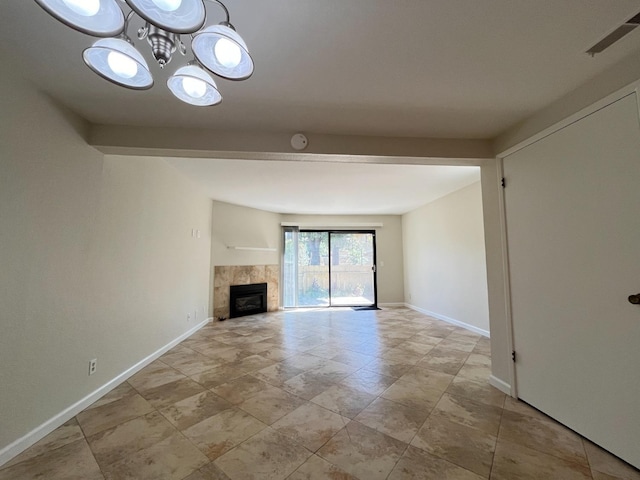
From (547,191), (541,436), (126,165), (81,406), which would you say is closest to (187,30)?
(126,165)

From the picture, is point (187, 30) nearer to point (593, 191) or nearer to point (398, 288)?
point (593, 191)

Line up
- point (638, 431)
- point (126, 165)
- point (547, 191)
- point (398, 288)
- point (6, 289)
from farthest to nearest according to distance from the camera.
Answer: point (398, 288)
point (126, 165)
point (547, 191)
point (6, 289)
point (638, 431)

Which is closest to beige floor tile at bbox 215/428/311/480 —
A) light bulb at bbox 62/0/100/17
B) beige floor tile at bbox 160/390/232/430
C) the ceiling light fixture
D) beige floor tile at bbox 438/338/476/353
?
beige floor tile at bbox 160/390/232/430

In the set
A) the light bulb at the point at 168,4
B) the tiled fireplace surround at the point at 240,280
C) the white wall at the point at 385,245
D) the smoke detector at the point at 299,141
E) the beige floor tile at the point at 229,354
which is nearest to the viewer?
the light bulb at the point at 168,4

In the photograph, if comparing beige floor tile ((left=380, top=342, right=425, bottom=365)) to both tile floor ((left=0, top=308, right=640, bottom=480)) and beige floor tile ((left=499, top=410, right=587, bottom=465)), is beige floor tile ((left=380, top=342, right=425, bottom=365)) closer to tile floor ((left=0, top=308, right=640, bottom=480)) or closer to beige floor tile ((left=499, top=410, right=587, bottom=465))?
tile floor ((left=0, top=308, right=640, bottom=480))

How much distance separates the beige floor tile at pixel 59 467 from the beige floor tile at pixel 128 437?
0.05 metres

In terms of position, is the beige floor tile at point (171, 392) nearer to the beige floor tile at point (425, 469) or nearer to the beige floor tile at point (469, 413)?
the beige floor tile at point (425, 469)

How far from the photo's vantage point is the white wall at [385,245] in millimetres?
6531

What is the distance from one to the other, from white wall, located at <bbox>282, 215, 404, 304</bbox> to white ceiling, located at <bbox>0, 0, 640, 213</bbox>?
14.1ft

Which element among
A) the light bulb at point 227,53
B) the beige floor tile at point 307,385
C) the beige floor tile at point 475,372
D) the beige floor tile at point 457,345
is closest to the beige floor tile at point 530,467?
the beige floor tile at point 475,372

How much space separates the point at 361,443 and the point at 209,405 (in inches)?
48.5

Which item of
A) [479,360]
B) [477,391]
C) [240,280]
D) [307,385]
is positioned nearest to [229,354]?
[307,385]

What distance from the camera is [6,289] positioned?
1499 millimetres

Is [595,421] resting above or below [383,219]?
below
